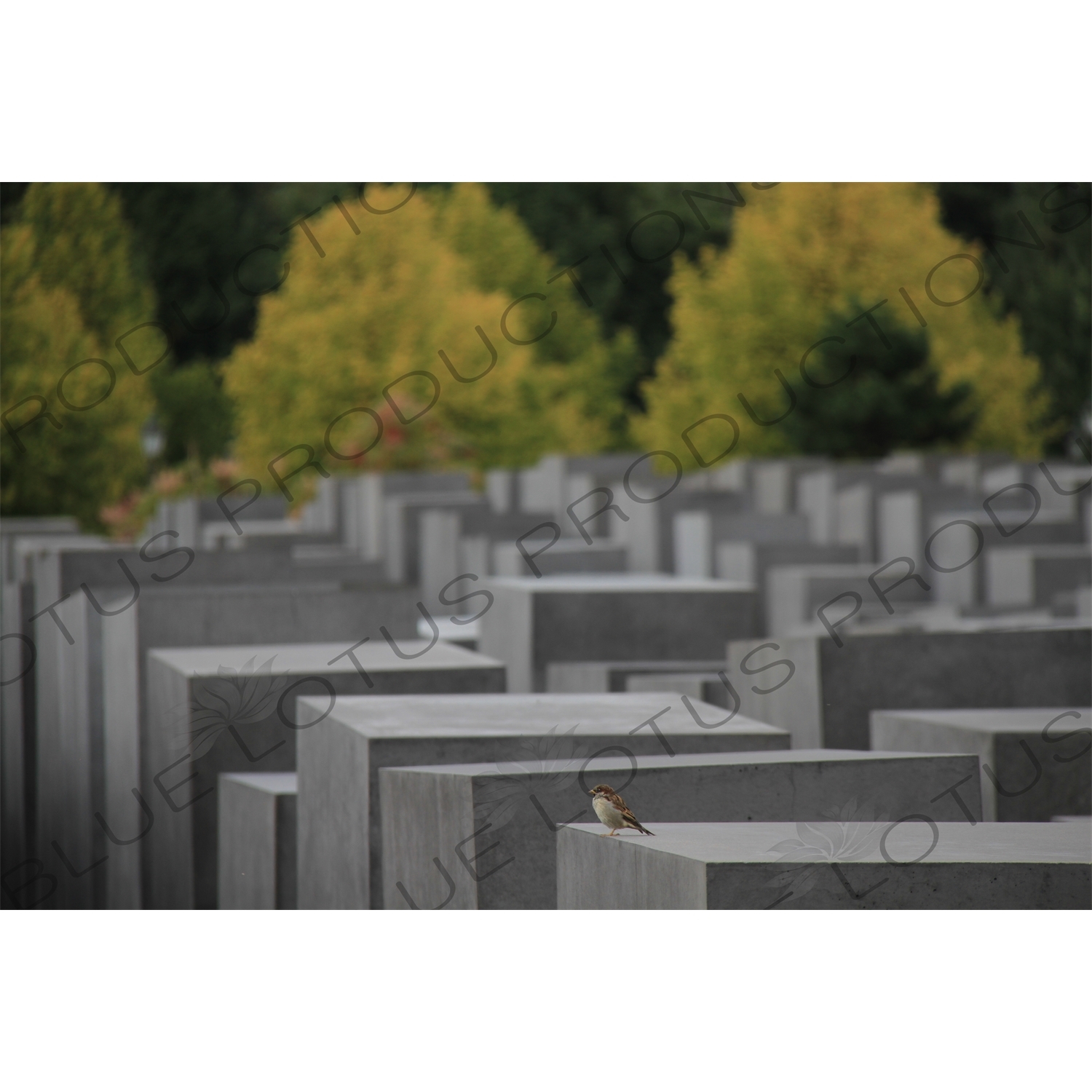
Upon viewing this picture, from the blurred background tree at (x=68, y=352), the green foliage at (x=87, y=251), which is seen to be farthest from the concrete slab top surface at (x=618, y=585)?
the blurred background tree at (x=68, y=352)

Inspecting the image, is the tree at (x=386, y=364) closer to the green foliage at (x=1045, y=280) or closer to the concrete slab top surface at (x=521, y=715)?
the green foliage at (x=1045, y=280)

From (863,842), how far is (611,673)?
192 inches

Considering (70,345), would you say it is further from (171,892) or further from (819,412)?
(819,412)

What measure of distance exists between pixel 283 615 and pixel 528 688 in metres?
1.67

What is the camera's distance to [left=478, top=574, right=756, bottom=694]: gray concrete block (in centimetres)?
977

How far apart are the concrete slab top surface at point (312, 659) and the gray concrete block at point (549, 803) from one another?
2345 millimetres

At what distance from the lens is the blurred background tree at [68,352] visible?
528 inches

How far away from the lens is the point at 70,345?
16.6 meters

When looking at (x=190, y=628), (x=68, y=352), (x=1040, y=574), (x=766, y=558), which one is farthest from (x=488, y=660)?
(x=68, y=352)

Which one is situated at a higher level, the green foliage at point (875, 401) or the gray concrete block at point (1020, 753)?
the green foliage at point (875, 401)

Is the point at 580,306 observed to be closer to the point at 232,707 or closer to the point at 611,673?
the point at 611,673

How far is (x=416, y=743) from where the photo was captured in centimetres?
530
